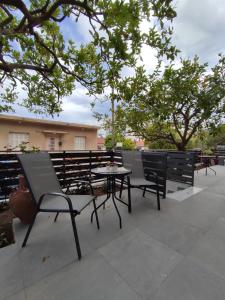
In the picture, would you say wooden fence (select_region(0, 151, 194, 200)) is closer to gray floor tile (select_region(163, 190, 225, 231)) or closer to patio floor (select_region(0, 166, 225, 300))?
gray floor tile (select_region(163, 190, 225, 231))

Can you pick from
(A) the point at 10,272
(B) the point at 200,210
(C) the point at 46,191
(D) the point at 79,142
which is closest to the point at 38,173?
(C) the point at 46,191

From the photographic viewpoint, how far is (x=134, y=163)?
335cm

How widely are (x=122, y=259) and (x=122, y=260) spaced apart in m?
0.01

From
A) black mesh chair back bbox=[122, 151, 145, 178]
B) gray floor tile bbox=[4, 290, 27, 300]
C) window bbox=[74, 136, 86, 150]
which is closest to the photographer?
gray floor tile bbox=[4, 290, 27, 300]

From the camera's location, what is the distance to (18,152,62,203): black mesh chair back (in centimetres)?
185

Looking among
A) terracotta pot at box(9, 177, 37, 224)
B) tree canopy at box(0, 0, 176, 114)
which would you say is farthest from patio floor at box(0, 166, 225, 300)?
tree canopy at box(0, 0, 176, 114)

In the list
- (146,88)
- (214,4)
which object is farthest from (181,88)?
(214,4)

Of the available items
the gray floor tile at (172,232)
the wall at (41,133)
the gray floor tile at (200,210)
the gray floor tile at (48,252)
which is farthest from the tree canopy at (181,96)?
A: the wall at (41,133)

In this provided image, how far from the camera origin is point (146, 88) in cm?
441

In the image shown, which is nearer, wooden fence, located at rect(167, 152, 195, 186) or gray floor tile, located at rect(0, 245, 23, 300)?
gray floor tile, located at rect(0, 245, 23, 300)

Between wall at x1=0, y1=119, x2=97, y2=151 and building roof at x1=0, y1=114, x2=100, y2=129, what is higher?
building roof at x1=0, y1=114, x2=100, y2=129

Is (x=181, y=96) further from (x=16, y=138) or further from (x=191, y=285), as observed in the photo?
(x=16, y=138)

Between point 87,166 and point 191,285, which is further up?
point 87,166

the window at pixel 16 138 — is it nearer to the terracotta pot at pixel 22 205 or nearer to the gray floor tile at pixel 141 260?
the terracotta pot at pixel 22 205
